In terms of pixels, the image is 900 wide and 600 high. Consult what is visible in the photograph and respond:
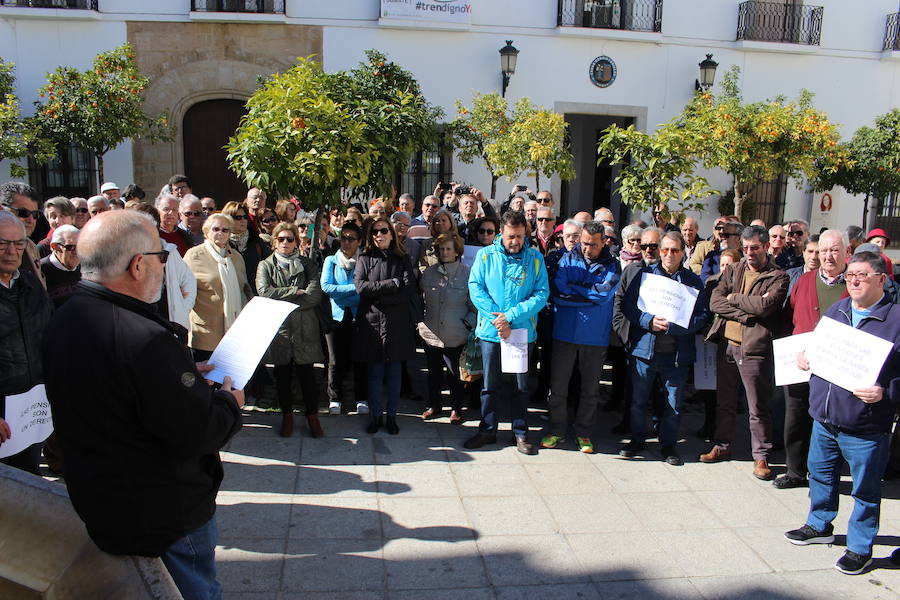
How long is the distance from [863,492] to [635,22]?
13.4m

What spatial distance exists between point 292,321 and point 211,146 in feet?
33.5

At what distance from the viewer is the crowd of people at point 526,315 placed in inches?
147

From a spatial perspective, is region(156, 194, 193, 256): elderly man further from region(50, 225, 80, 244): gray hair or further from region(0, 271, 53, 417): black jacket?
region(0, 271, 53, 417): black jacket

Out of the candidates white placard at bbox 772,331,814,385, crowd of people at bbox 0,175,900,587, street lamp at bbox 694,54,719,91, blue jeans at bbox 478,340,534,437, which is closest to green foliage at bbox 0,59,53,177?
crowd of people at bbox 0,175,900,587

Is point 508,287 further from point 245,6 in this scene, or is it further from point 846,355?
point 245,6

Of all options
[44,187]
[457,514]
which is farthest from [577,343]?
[44,187]

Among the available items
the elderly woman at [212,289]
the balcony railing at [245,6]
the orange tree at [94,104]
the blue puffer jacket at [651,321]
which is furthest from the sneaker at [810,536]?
the balcony railing at [245,6]

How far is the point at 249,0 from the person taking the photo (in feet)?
44.3

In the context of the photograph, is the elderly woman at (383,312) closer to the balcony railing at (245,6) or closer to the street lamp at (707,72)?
Answer: the balcony railing at (245,6)

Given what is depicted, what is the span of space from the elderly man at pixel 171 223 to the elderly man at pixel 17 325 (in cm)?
200

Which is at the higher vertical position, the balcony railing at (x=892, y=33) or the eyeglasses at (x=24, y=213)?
the balcony railing at (x=892, y=33)

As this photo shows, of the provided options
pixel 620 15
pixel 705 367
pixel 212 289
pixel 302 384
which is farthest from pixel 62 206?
pixel 620 15

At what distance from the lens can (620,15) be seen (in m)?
14.8

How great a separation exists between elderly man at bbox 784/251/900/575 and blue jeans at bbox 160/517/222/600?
3341 mm
